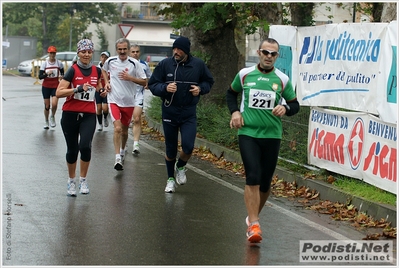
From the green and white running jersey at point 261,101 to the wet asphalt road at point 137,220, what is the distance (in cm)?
104

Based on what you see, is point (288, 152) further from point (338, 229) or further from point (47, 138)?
point (47, 138)

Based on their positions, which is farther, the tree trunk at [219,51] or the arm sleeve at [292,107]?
the tree trunk at [219,51]

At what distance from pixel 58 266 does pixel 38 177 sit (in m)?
4.92

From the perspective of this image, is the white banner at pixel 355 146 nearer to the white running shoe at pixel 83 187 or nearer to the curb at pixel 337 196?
the curb at pixel 337 196

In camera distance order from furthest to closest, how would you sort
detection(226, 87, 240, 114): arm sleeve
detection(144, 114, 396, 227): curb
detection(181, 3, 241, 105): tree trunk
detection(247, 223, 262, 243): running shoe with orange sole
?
detection(181, 3, 241, 105): tree trunk → detection(144, 114, 396, 227): curb → detection(226, 87, 240, 114): arm sleeve → detection(247, 223, 262, 243): running shoe with orange sole

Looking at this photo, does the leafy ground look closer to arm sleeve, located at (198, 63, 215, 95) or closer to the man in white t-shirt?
arm sleeve, located at (198, 63, 215, 95)

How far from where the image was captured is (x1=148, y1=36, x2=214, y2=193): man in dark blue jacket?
419 inches

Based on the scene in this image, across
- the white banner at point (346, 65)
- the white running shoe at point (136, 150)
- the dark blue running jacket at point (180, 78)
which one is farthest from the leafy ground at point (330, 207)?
the dark blue running jacket at point (180, 78)

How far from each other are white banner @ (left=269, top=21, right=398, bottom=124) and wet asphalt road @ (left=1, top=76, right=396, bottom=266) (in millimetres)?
1570

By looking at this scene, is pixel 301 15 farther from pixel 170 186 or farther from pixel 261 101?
pixel 261 101

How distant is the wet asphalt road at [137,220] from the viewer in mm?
7371

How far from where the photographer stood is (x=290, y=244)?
810cm

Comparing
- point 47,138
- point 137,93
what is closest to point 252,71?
point 137,93

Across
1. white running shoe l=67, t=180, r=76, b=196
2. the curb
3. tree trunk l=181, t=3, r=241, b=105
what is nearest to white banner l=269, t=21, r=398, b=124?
the curb
